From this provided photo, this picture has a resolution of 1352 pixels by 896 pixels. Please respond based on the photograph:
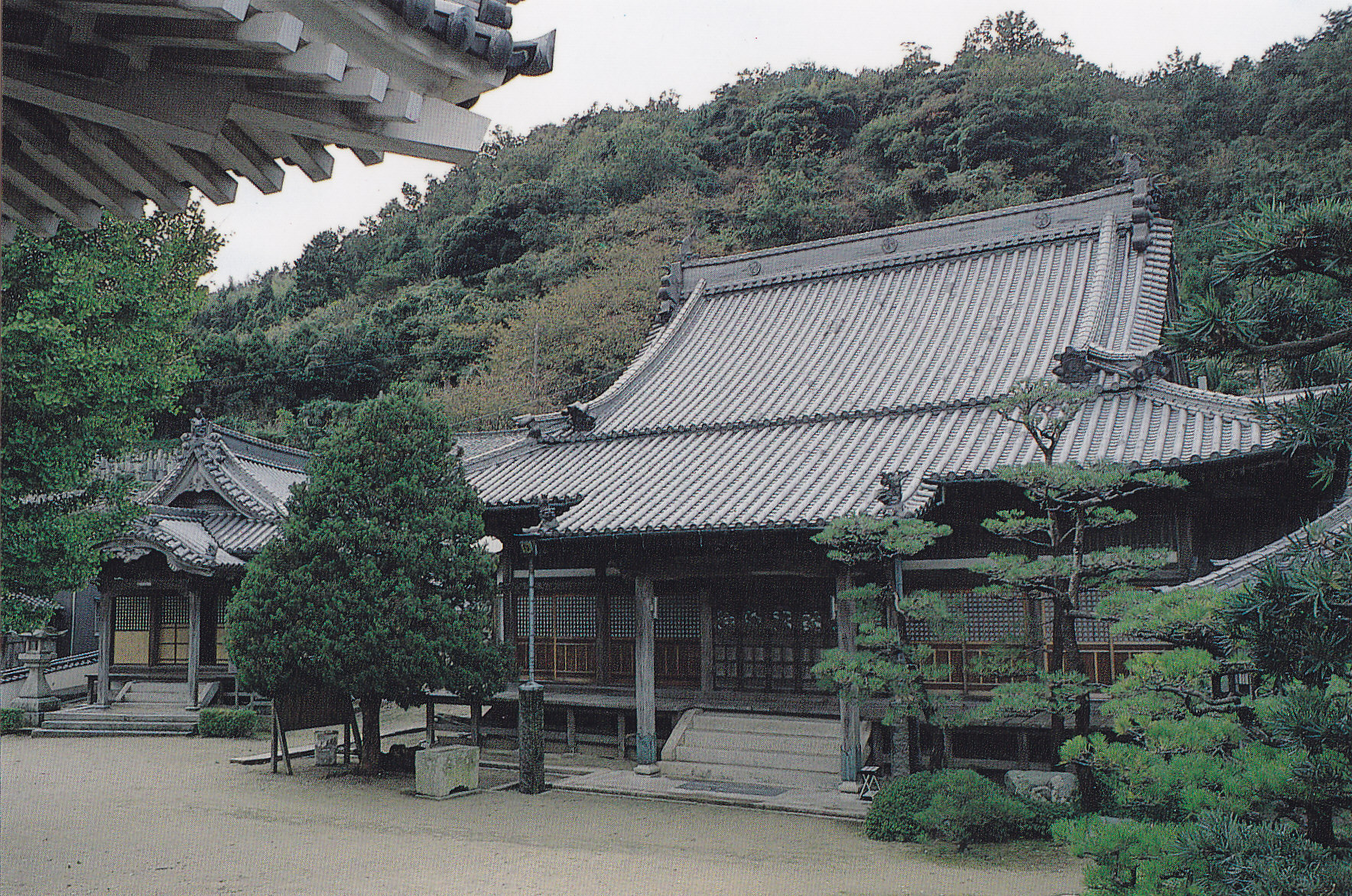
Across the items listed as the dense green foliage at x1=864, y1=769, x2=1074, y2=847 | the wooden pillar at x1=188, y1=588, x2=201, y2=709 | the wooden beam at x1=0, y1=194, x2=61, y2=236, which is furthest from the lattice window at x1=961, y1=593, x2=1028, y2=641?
the wooden pillar at x1=188, y1=588, x2=201, y2=709

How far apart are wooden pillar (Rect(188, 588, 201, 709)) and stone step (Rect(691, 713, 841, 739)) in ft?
39.4

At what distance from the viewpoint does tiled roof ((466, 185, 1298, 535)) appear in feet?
43.0

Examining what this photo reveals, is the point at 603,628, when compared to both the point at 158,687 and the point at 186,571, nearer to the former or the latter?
the point at 186,571

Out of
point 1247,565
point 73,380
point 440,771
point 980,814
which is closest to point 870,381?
point 1247,565

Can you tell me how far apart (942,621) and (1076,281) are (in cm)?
911

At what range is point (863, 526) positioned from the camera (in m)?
10.6

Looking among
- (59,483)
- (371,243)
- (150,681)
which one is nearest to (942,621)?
(59,483)

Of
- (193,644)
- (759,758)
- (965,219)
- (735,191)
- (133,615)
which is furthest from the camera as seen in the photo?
(735,191)

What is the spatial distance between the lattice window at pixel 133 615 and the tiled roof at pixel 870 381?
390 inches

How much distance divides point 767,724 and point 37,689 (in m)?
16.2

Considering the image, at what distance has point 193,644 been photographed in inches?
837

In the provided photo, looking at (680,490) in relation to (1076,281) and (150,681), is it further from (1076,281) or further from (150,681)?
(150,681)

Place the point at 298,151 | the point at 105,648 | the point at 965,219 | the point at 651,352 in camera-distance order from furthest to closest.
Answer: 1. the point at 105,648
2. the point at 651,352
3. the point at 965,219
4. the point at 298,151

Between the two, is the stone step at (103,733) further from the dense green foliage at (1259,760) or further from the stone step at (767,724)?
the dense green foliage at (1259,760)
